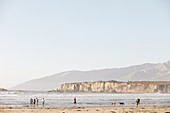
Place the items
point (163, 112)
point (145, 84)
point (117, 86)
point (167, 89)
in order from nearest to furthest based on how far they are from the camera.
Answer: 1. point (163, 112)
2. point (167, 89)
3. point (145, 84)
4. point (117, 86)

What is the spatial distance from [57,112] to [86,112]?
329cm

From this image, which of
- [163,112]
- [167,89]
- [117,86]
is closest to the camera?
[163,112]

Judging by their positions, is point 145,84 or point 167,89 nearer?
point 167,89

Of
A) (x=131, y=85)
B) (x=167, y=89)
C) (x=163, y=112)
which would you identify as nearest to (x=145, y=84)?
(x=131, y=85)

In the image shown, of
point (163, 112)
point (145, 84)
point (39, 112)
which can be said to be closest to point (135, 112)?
point (163, 112)

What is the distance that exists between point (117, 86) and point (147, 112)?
170414 millimetres

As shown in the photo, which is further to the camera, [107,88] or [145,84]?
[107,88]

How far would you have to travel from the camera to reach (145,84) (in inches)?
7333

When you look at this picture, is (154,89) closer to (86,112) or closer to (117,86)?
(117,86)

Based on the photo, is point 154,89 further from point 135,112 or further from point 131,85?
point 135,112

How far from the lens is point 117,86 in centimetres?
19925

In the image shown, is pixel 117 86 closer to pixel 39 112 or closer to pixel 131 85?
pixel 131 85

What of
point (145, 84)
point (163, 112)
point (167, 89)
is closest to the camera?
point (163, 112)

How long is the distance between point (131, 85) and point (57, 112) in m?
166
